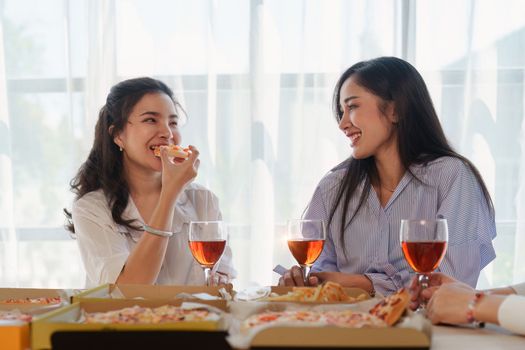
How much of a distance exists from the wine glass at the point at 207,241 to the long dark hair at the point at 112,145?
987 mm

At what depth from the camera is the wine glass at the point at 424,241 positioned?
1.43 metres

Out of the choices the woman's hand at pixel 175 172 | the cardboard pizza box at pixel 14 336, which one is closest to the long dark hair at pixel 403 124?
the woman's hand at pixel 175 172

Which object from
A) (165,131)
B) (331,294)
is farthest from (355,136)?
(331,294)

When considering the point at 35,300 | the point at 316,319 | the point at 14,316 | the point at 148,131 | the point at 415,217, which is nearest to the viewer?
the point at 316,319

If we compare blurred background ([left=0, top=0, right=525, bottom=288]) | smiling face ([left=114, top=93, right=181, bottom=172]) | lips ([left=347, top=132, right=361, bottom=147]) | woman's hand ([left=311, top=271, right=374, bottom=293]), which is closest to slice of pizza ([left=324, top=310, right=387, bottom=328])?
woman's hand ([left=311, top=271, right=374, bottom=293])

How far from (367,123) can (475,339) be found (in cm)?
131

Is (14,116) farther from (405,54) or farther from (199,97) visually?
(405,54)

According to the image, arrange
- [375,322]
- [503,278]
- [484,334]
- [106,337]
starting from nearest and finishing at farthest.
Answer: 1. [106,337]
2. [375,322]
3. [484,334]
4. [503,278]

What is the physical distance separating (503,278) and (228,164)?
153 cm

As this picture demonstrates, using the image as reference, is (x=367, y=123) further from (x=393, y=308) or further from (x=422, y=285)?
(x=393, y=308)

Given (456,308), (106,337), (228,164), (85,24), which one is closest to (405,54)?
(228,164)

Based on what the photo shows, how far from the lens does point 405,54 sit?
3566 millimetres

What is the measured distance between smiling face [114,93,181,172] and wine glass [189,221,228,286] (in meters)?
0.97

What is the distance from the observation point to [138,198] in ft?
Answer: 8.67
